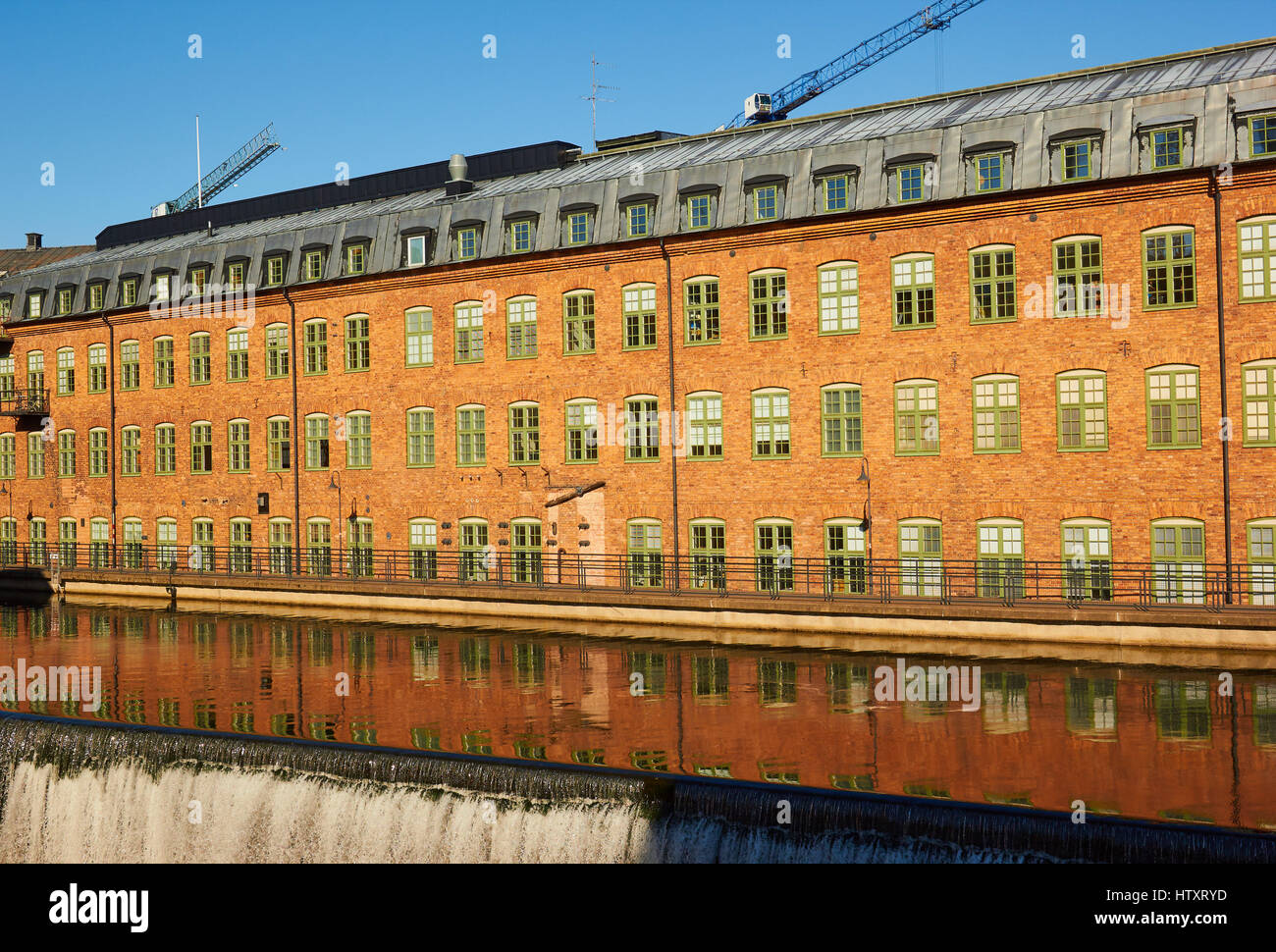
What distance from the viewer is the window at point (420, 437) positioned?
40.7 m

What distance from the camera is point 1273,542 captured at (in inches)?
1094

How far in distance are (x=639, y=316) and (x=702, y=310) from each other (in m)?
1.91

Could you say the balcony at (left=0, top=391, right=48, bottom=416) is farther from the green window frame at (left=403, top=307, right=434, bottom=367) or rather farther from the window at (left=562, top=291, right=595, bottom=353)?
the window at (left=562, top=291, right=595, bottom=353)

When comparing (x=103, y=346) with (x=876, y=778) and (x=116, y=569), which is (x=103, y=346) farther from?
(x=876, y=778)

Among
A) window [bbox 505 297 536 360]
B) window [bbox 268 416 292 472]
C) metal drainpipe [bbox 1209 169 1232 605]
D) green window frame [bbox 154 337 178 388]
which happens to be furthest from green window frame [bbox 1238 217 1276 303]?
green window frame [bbox 154 337 178 388]

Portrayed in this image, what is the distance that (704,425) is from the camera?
3538 cm

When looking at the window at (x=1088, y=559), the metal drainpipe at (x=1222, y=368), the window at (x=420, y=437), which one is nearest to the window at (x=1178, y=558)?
the metal drainpipe at (x=1222, y=368)

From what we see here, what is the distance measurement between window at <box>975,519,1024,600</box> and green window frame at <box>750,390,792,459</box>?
550 cm

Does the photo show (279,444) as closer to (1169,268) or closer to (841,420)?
(841,420)

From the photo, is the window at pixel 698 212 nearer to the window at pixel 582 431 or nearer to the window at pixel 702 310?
the window at pixel 702 310

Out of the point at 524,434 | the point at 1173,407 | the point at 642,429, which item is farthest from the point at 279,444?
the point at 1173,407

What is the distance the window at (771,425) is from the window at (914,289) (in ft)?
12.1

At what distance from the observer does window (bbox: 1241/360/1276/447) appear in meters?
27.9
